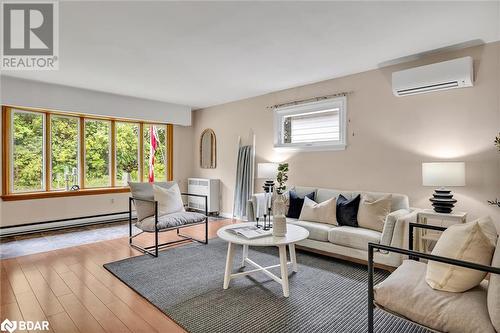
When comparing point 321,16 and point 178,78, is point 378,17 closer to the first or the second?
point 321,16

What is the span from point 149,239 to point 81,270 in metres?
1.28

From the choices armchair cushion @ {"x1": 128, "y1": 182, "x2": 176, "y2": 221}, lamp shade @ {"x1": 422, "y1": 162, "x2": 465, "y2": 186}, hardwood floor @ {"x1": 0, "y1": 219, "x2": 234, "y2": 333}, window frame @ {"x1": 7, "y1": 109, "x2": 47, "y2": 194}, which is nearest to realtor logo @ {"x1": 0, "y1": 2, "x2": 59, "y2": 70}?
window frame @ {"x1": 7, "y1": 109, "x2": 47, "y2": 194}

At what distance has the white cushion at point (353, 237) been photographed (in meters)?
3.07

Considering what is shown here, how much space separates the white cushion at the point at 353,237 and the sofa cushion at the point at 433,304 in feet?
4.20

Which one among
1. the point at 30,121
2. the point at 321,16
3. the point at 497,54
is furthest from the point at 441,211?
the point at 30,121

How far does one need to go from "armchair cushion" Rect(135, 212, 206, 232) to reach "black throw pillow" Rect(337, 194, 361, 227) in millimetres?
1849

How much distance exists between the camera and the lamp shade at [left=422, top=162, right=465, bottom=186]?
2846 mm

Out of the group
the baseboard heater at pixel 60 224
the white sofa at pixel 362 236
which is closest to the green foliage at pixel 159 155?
the baseboard heater at pixel 60 224

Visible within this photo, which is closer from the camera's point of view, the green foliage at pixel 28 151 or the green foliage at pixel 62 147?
the green foliage at pixel 28 151

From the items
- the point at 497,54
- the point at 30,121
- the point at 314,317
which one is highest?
the point at 497,54

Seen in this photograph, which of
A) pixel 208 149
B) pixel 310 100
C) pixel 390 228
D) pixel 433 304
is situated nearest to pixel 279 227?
pixel 390 228

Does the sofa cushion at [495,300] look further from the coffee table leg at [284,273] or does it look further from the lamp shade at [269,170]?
the lamp shade at [269,170]

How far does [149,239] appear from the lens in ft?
14.3

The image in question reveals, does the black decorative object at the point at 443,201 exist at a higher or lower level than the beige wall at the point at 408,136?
lower
